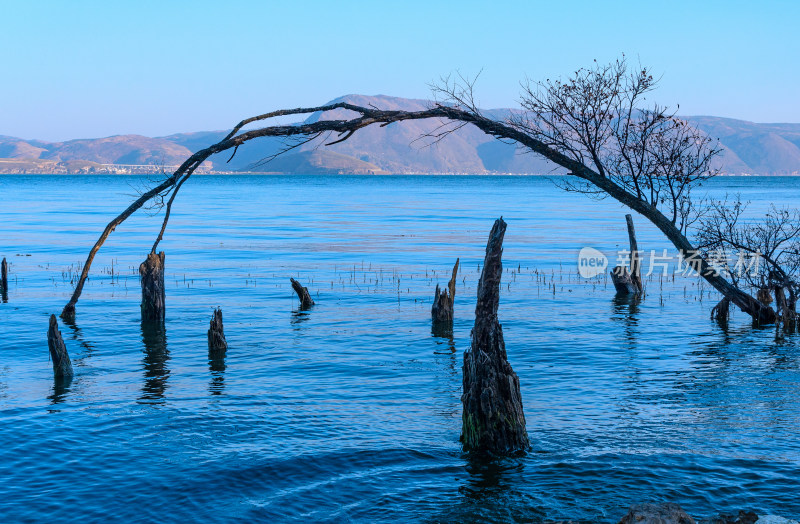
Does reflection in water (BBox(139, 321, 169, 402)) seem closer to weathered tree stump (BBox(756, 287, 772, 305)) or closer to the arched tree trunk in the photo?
the arched tree trunk

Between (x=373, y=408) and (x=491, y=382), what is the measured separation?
13.6 ft

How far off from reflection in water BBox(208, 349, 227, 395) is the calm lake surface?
97 millimetres

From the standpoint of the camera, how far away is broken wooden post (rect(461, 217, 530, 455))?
439 inches

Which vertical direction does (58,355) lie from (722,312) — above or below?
above

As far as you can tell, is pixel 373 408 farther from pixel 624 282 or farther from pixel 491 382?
pixel 624 282

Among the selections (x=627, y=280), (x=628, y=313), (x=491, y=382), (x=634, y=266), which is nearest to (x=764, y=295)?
(x=628, y=313)

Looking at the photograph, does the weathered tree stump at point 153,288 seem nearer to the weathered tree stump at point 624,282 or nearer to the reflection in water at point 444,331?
the reflection in water at point 444,331

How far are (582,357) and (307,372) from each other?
7.46 metres

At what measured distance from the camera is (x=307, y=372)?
17641 mm

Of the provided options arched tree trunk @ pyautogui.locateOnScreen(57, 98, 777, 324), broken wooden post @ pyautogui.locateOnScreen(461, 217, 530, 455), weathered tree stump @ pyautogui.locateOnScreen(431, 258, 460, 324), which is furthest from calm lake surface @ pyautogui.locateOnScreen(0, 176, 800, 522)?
arched tree trunk @ pyautogui.locateOnScreen(57, 98, 777, 324)

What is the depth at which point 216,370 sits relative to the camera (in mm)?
17719

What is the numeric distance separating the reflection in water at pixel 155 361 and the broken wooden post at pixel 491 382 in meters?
7.16

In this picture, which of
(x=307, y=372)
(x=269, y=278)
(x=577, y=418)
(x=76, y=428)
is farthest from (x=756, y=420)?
(x=269, y=278)

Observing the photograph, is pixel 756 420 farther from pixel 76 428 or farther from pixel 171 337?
pixel 171 337
